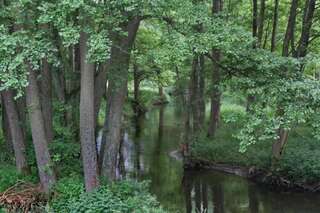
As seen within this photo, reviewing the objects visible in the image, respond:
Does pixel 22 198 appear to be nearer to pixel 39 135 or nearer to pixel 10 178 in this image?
pixel 10 178

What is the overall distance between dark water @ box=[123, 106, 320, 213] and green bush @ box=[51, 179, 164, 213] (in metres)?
2.34

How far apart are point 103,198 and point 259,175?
9.29 meters

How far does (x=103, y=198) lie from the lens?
9.23m

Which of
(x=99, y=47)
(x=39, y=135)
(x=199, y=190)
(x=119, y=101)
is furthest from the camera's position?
(x=199, y=190)

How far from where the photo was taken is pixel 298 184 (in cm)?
1543

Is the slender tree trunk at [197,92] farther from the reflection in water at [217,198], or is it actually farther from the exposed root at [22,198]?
the exposed root at [22,198]

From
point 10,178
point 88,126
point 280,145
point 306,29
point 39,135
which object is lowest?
point 280,145

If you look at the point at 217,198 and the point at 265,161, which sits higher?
the point at 265,161

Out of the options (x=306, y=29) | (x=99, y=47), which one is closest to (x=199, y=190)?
(x=306, y=29)

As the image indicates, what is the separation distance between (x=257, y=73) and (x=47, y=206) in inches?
231

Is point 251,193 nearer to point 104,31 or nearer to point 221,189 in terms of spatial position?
point 221,189

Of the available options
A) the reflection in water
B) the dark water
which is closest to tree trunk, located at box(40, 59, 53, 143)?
the dark water

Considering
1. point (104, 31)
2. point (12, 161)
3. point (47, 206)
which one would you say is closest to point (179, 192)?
point (12, 161)

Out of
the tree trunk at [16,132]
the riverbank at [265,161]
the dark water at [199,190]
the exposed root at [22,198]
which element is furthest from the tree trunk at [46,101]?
the riverbank at [265,161]
